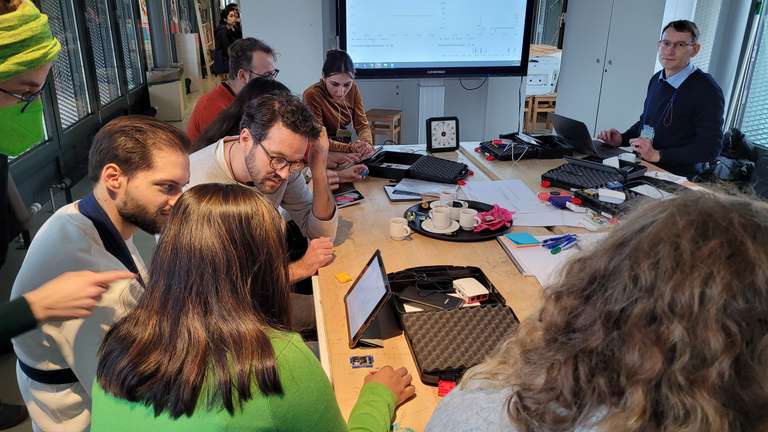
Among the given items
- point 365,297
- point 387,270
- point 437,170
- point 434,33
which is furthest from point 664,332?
point 434,33

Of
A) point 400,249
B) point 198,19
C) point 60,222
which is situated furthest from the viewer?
point 198,19

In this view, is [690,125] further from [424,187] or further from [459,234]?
[459,234]

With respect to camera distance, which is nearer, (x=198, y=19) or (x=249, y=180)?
(x=249, y=180)

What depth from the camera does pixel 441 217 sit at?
6.09 feet

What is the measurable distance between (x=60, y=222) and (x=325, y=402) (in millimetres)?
772

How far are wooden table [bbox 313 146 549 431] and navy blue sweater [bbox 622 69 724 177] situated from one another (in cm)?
147

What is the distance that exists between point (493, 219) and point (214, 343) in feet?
4.18

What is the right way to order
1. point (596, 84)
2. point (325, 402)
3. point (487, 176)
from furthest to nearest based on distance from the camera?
point (596, 84) → point (487, 176) → point (325, 402)

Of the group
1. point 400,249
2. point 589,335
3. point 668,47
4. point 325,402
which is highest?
point 668,47

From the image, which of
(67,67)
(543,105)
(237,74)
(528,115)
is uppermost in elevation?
(237,74)

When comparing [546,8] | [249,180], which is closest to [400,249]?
[249,180]

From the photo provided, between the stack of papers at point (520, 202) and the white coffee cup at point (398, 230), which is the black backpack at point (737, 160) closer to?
the stack of papers at point (520, 202)

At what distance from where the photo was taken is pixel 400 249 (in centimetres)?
178

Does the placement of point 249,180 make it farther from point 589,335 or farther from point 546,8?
point 546,8
